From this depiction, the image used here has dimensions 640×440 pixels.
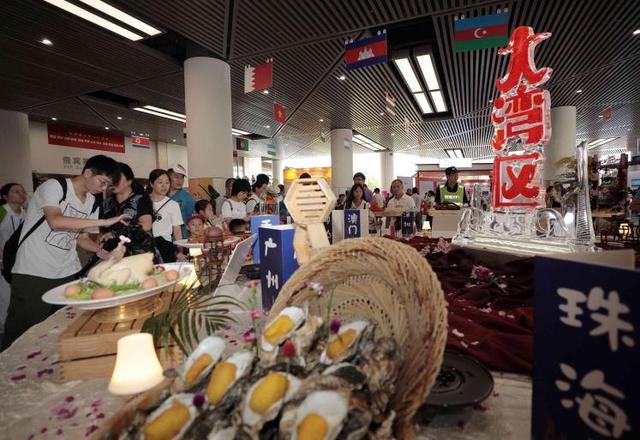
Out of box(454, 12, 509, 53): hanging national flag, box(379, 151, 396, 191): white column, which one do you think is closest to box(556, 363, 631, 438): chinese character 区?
box(454, 12, 509, 53): hanging national flag

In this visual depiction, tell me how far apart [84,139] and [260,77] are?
9.74 meters

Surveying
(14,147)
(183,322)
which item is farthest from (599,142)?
(14,147)

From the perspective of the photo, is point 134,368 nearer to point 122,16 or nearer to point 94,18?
point 122,16

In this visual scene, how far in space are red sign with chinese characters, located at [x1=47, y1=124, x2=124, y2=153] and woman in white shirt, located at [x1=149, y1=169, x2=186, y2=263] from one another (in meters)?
10.9

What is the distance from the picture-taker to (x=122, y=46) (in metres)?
5.32

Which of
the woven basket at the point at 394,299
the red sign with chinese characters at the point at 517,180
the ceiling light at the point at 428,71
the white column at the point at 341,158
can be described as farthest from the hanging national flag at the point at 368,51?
the white column at the point at 341,158

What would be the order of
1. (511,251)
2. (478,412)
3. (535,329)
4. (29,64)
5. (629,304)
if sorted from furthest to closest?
(29,64), (511,251), (478,412), (535,329), (629,304)

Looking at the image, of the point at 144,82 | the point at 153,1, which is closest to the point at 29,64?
the point at 144,82

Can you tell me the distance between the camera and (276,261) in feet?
4.99

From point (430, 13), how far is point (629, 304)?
4968 millimetres

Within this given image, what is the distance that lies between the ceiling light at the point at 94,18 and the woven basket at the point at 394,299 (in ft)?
17.6

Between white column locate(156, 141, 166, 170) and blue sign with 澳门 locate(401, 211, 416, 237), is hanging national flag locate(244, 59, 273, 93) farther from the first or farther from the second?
white column locate(156, 141, 166, 170)

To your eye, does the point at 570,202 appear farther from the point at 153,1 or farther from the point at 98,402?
the point at 153,1

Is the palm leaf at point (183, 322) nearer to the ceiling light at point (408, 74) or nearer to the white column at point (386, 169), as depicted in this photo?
the ceiling light at point (408, 74)
